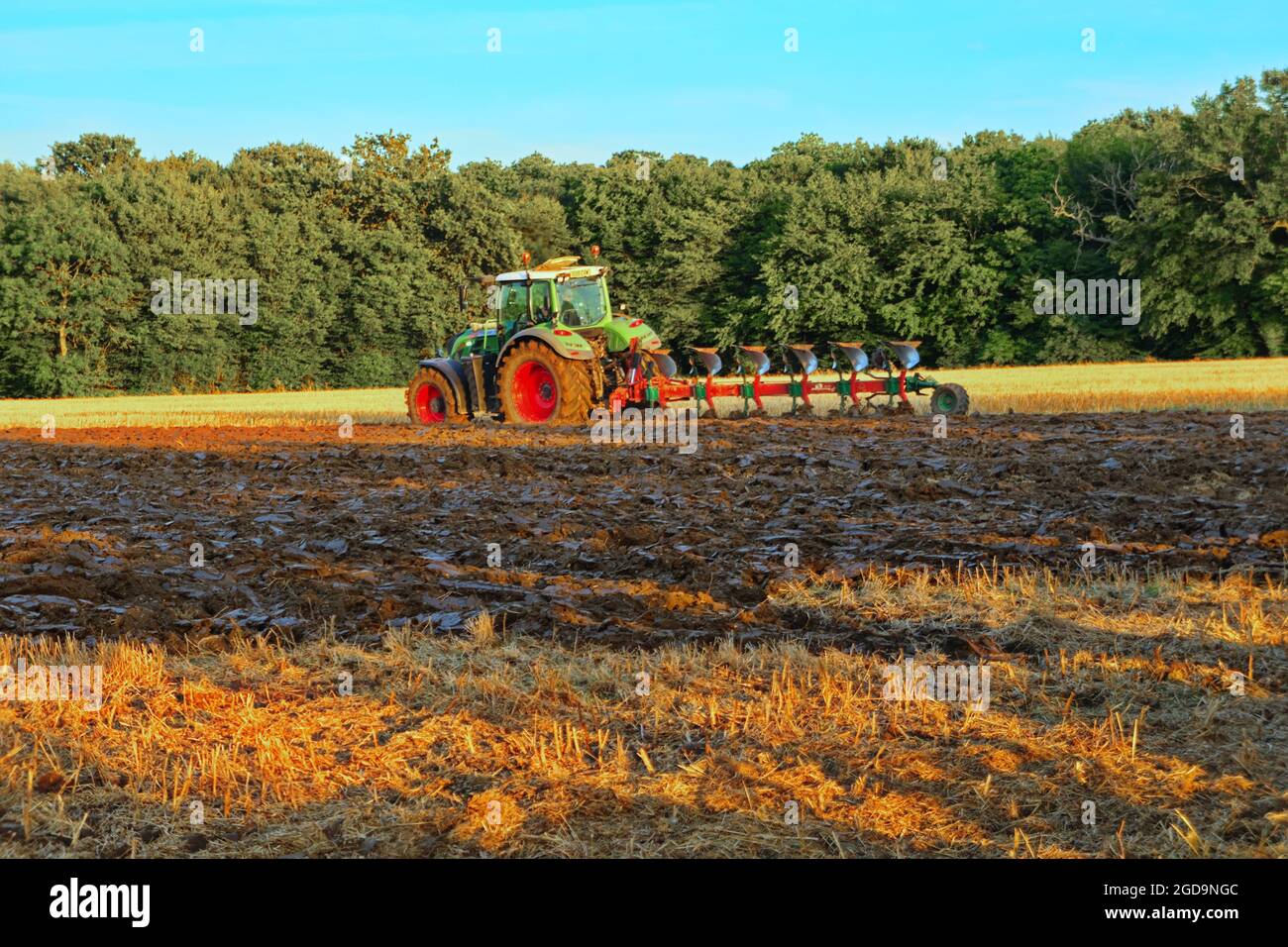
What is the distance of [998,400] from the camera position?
24.1 meters

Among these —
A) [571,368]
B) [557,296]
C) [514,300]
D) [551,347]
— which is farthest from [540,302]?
Answer: [571,368]

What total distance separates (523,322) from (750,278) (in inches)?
1231

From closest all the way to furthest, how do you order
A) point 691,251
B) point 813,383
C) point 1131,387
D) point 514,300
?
point 514,300 → point 813,383 → point 1131,387 → point 691,251

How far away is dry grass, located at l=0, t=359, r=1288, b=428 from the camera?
2305 centimetres

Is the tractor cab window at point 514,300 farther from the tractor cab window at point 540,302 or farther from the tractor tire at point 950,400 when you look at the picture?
the tractor tire at point 950,400

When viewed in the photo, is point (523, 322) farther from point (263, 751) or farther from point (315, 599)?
point (263, 751)

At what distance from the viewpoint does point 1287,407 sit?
20875 mm

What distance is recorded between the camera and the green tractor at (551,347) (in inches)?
757

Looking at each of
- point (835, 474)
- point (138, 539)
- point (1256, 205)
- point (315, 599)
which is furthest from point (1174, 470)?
point (1256, 205)

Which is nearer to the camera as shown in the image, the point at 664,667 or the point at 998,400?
the point at 664,667

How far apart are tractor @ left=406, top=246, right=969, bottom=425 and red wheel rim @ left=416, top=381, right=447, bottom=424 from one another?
2cm

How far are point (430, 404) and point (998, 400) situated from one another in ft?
35.6

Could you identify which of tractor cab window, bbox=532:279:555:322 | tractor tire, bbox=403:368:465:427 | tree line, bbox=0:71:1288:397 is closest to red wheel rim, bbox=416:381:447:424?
tractor tire, bbox=403:368:465:427

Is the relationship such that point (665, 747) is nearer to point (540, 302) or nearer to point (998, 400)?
point (540, 302)
